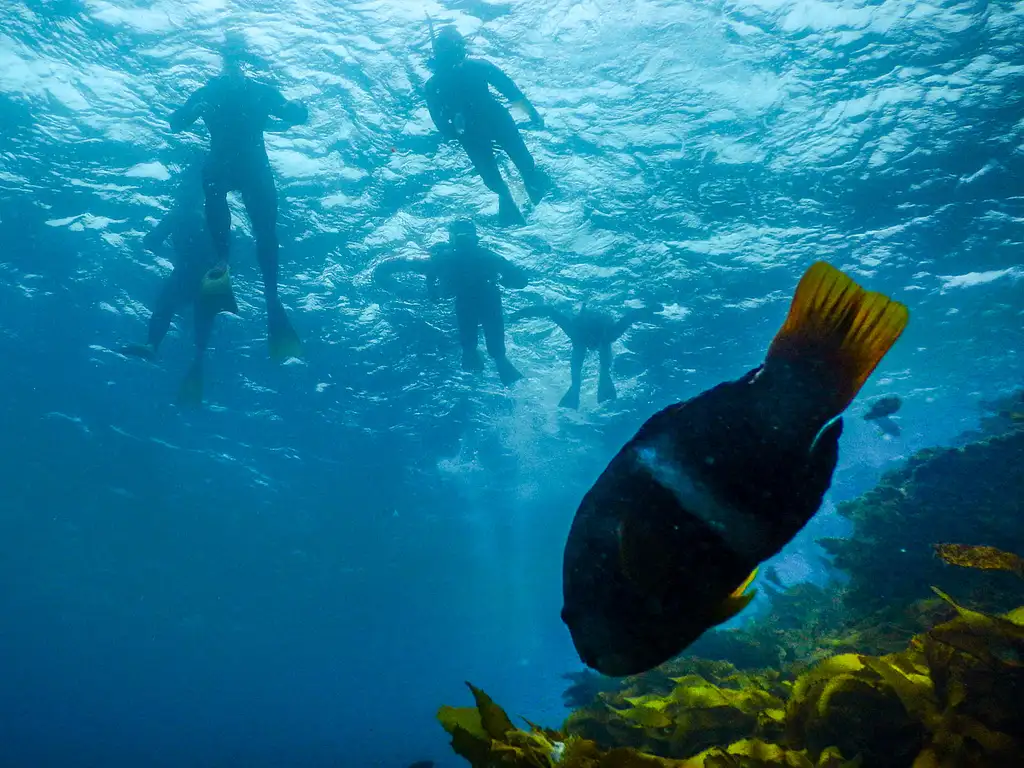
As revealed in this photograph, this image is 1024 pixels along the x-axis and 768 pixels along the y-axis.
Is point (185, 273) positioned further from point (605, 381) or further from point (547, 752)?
point (547, 752)

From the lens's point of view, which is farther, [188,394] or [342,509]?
[342,509]

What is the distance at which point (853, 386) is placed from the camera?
0.93 m

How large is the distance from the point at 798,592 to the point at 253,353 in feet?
56.8

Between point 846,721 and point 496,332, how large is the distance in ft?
34.9

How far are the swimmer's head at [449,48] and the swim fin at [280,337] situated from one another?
5204 mm

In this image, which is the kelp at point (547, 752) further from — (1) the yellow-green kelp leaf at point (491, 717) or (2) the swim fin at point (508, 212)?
(2) the swim fin at point (508, 212)

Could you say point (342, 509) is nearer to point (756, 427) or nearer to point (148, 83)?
point (148, 83)

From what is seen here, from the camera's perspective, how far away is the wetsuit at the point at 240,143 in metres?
7.96

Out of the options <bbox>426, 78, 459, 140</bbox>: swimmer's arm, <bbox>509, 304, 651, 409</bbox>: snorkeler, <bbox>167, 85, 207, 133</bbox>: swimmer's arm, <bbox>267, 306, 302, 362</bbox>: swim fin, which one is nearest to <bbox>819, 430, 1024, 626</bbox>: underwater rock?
<bbox>509, 304, 651, 409</bbox>: snorkeler

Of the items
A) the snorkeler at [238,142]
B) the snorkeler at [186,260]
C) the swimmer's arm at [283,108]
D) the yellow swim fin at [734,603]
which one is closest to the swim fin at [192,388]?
the snorkeler at [186,260]

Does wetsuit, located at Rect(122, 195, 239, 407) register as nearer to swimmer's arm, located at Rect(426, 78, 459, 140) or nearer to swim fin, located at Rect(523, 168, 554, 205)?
swimmer's arm, located at Rect(426, 78, 459, 140)

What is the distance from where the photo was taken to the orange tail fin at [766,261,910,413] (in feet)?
2.97

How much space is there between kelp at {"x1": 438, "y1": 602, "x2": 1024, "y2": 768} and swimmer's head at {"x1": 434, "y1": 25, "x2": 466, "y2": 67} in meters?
8.43

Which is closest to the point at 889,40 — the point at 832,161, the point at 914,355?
the point at 832,161
